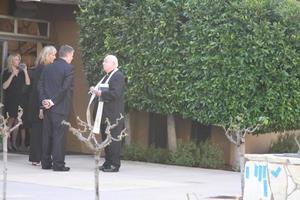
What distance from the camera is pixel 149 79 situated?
13461 mm

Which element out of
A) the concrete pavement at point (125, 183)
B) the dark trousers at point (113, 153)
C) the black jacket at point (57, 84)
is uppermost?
the black jacket at point (57, 84)

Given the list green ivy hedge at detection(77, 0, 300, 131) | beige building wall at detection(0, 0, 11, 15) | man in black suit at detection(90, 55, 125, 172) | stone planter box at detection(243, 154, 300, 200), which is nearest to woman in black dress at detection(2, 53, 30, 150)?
beige building wall at detection(0, 0, 11, 15)

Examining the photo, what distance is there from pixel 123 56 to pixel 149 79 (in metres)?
0.79

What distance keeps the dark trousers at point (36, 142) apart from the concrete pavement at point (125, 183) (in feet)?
0.73

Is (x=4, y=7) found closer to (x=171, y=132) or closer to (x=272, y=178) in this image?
(x=171, y=132)

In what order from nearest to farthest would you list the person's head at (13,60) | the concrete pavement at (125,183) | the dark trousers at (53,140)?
the concrete pavement at (125,183) → the dark trousers at (53,140) → the person's head at (13,60)

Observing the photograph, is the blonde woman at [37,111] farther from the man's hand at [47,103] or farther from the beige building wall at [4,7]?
the beige building wall at [4,7]

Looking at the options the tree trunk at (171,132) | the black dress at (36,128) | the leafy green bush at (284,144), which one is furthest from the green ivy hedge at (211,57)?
the black dress at (36,128)

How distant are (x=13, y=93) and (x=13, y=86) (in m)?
0.17

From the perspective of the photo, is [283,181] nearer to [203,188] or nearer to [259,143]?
[203,188]

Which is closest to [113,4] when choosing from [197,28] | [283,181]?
[197,28]

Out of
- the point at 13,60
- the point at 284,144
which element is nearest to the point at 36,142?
the point at 13,60

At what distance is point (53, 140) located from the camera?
1226cm

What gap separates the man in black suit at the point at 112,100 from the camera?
1204cm
